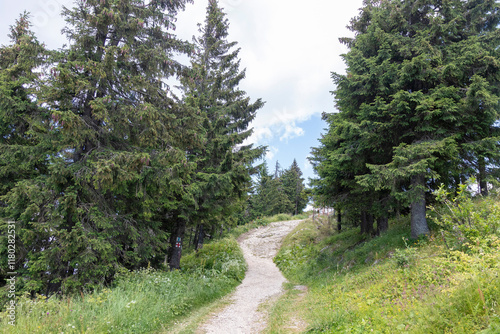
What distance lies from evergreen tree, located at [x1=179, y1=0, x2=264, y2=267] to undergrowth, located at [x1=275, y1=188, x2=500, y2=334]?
6.36 metres

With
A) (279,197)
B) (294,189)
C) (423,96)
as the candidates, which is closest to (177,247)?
(423,96)

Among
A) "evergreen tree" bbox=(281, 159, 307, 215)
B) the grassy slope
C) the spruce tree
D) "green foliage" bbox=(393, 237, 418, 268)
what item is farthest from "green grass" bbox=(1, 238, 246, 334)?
"evergreen tree" bbox=(281, 159, 307, 215)

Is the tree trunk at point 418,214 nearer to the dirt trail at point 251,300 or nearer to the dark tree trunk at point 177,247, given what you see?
the dirt trail at point 251,300

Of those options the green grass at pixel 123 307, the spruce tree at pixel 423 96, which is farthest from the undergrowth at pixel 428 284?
the green grass at pixel 123 307

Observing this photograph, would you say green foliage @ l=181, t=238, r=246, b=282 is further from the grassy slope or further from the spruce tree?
the spruce tree

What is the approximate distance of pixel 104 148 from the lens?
26.8 ft

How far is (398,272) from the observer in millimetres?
7016

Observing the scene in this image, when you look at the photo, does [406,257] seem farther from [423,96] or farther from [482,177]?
[423,96]

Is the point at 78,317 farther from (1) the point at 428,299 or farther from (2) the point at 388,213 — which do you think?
(2) the point at 388,213

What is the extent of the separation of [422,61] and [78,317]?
1234 cm

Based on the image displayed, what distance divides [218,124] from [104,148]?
25.7ft

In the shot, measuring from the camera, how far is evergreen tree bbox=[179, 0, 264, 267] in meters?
12.6

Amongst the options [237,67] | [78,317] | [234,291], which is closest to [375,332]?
[78,317]

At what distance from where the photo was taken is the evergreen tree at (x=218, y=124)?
1259 cm
